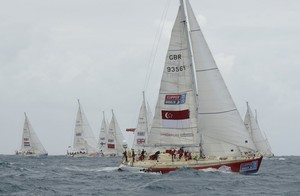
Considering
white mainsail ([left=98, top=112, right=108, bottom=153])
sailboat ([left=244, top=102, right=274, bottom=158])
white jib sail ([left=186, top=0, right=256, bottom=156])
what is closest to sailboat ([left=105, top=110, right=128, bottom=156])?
white mainsail ([left=98, top=112, right=108, bottom=153])

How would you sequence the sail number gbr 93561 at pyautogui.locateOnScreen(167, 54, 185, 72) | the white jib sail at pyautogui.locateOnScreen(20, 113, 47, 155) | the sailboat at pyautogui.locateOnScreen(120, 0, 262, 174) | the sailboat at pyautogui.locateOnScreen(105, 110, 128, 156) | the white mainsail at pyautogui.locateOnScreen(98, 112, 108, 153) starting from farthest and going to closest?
the white mainsail at pyautogui.locateOnScreen(98, 112, 108, 153)
the white jib sail at pyautogui.locateOnScreen(20, 113, 47, 155)
the sailboat at pyautogui.locateOnScreen(105, 110, 128, 156)
the sail number gbr 93561 at pyautogui.locateOnScreen(167, 54, 185, 72)
the sailboat at pyautogui.locateOnScreen(120, 0, 262, 174)

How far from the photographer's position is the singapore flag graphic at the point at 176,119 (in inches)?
1467

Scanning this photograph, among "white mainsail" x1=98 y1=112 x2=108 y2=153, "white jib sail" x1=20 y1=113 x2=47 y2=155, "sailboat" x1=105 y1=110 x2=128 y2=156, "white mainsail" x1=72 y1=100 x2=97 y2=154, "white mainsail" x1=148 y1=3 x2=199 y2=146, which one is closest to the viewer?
"white mainsail" x1=148 y1=3 x2=199 y2=146

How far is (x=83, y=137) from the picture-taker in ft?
367

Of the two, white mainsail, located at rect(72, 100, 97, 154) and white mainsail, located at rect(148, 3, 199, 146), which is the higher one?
white mainsail, located at rect(72, 100, 97, 154)

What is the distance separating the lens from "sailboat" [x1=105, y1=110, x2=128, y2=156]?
10761 cm

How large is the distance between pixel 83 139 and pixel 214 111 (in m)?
79.1

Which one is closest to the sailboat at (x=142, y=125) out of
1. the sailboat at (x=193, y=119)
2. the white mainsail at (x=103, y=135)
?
the white mainsail at (x=103, y=135)

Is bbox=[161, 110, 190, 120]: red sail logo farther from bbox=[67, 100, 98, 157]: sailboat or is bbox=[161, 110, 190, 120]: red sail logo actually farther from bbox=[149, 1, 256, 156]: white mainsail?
bbox=[67, 100, 98, 157]: sailboat

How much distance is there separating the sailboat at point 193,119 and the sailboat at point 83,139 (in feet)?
235

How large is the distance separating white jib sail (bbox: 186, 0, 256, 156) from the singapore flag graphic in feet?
3.73

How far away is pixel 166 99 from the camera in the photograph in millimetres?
37469

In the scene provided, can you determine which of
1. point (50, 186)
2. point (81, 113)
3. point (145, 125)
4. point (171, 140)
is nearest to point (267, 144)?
point (145, 125)

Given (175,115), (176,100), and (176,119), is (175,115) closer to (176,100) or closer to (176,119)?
(176,119)
